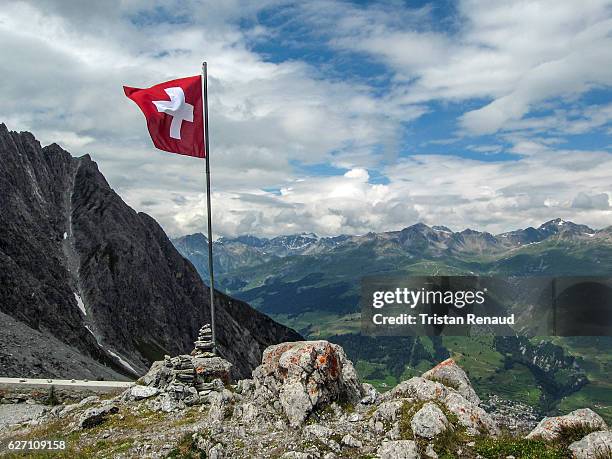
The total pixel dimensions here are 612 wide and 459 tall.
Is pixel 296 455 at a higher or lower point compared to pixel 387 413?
lower

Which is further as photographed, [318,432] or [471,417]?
[318,432]

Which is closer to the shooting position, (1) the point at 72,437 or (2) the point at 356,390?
(1) the point at 72,437

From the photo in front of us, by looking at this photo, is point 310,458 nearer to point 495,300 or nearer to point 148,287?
point 495,300

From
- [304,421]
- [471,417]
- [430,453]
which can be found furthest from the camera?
[304,421]

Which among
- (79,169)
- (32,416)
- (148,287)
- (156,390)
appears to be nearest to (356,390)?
(156,390)

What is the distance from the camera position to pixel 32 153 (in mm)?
158625

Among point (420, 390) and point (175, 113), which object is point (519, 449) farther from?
point (175, 113)

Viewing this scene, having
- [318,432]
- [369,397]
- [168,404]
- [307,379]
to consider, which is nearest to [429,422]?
[318,432]

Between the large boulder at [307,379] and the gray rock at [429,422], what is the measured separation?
14.3 ft

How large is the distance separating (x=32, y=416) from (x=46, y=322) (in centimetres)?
8474

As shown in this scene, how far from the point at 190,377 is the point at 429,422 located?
13565mm

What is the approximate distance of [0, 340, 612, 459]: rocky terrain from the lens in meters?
14.3

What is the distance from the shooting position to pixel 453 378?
20562 millimetres

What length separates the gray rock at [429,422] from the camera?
15.0 meters
